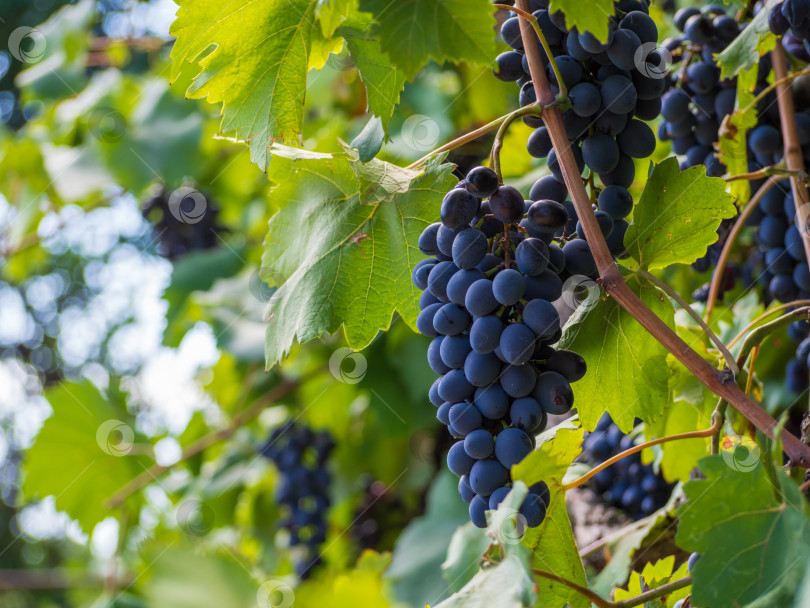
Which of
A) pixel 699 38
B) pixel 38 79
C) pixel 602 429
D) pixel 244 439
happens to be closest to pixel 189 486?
pixel 244 439

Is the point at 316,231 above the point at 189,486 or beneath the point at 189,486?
above

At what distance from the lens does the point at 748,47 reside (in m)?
0.85

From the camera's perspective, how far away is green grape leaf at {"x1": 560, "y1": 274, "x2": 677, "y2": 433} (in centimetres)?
67

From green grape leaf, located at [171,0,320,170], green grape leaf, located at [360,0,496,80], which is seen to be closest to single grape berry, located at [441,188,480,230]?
green grape leaf, located at [360,0,496,80]

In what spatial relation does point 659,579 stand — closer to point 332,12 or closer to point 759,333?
point 759,333

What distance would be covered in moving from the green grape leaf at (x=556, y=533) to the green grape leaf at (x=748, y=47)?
494mm

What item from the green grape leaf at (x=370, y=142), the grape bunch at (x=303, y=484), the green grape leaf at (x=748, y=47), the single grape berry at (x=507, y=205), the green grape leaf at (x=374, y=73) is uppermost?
the green grape leaf at (x=374, y=73)

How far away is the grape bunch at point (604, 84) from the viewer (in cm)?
67

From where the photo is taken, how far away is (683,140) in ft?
3.26

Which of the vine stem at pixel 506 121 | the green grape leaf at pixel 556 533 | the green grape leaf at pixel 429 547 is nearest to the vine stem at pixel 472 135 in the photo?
the vine stem at pixel 506 121

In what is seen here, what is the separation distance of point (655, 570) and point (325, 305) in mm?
445

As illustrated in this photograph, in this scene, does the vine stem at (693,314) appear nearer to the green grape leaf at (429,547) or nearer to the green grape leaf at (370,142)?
the green grape leaf at (370,142)

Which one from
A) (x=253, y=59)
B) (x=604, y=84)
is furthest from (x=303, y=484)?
(x=604, y=84)

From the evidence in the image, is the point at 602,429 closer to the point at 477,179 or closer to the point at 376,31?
the point at 477,179
